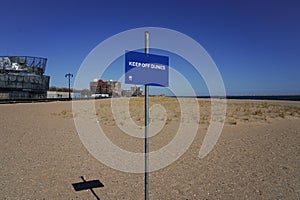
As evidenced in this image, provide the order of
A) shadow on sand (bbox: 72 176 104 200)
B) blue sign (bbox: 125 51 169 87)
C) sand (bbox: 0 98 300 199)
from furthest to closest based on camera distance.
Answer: shadow on sand (bbox: 72 176 104 200) → sand (bbox: 0 98 300 199) → blue sign (bbox: 125 51 169 87)

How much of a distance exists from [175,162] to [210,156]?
3.76 feet

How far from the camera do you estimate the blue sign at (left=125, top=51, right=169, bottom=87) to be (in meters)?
2.49

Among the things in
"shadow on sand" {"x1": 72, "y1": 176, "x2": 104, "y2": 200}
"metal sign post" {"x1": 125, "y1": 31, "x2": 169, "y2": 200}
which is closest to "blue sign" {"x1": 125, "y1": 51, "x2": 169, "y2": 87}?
"metal sign post" {"x1": 125, "y1": 31, "x2": 169, "y2": 200}

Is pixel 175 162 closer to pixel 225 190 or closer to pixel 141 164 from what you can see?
pixel 141 164

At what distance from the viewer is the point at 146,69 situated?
8.64 feet

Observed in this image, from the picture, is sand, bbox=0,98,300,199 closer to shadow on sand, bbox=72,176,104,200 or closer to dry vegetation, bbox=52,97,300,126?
shadow on sand, bbox=72,176,104,200

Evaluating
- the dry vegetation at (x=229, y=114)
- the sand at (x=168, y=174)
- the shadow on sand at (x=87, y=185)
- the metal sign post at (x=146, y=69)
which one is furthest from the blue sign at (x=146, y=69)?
the dry vegetation at (x=229, y=114)

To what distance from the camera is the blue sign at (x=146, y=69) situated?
98.0 inches

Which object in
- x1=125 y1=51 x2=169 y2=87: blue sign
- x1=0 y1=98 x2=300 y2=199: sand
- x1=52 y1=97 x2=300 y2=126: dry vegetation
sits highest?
x1=125 y1=51 x2=169 y2=87: blue sign

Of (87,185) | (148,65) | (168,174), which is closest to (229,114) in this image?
(168,174)

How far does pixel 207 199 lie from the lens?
356 centimetres

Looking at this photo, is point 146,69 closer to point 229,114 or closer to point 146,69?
point 146,69

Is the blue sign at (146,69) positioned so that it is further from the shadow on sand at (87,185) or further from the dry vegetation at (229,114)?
the dry vegetation at (229,114)

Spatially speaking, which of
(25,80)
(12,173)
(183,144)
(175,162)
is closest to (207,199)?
(175,162)
